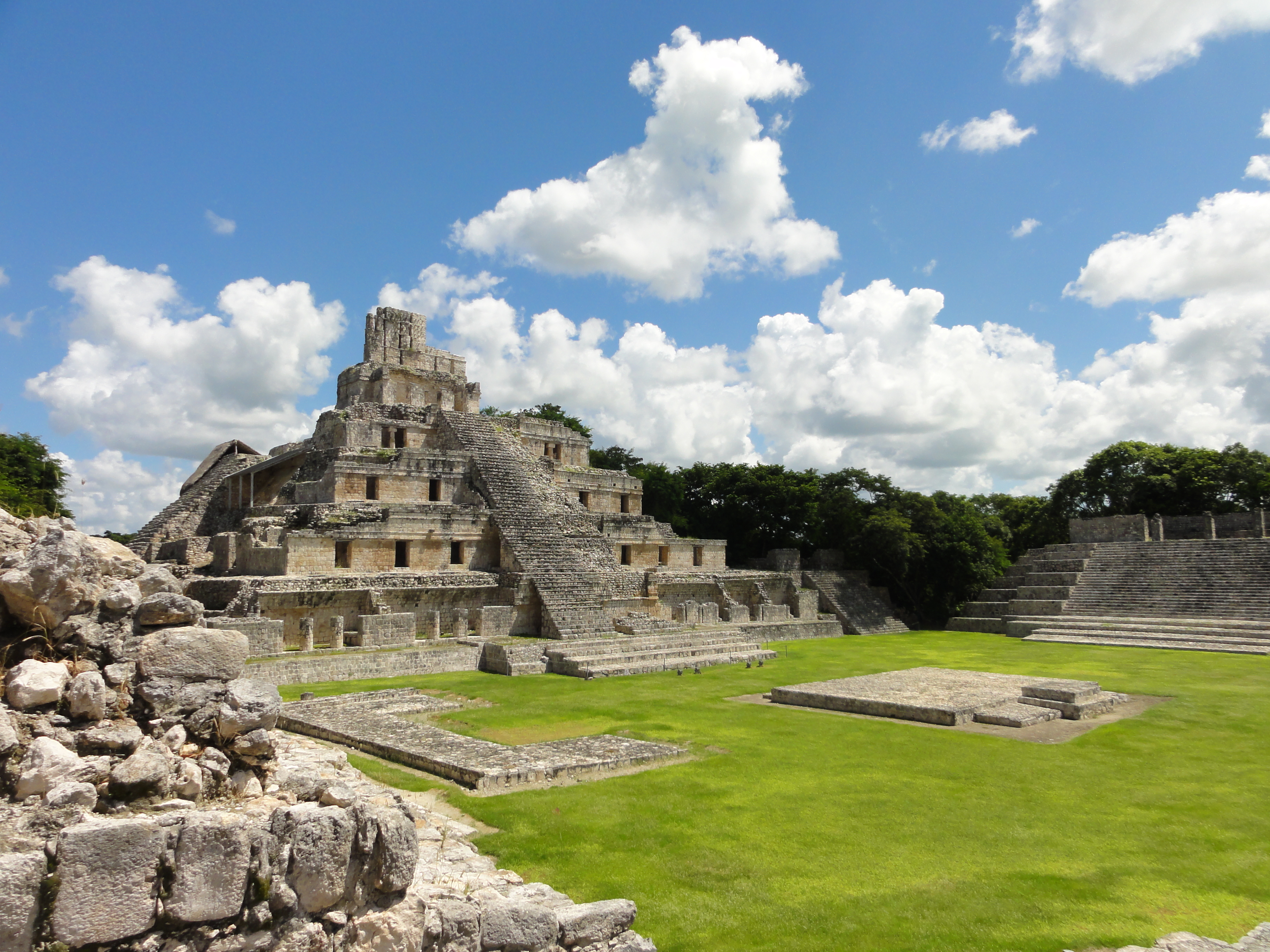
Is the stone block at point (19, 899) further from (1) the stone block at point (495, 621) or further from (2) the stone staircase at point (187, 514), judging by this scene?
(2) the stone staircase at point (187, 514)

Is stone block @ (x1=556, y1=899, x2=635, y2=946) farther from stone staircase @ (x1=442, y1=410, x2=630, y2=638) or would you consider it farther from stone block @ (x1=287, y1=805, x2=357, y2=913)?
stone staircase @ (x1=442, y1=410, x2=630, y2=638)

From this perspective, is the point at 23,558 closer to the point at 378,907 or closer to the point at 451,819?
the point at 378,907

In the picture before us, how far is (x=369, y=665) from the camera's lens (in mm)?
16859

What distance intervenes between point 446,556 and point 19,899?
20.1 metres

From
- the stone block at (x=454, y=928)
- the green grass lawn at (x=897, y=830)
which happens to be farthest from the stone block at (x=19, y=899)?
the green grass lawn at (x=897, y=830)

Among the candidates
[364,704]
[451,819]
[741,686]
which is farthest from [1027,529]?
[451,819]

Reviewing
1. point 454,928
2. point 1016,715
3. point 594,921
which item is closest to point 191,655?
point 454,928

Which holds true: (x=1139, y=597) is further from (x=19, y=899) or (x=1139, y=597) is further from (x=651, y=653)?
(x=19, y=899)

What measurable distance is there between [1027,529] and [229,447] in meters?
42.2

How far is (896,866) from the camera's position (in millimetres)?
6906

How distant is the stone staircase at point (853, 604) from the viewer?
32.2 metres

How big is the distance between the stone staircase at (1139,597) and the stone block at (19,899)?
27.9 meters

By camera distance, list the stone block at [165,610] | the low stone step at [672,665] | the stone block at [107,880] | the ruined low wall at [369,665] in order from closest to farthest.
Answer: the stone block at [107,880] < the stone block at [165,610] < the ruined low wall at [369,665] < the low stone step at [672,665]

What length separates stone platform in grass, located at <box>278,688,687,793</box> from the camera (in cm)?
930
